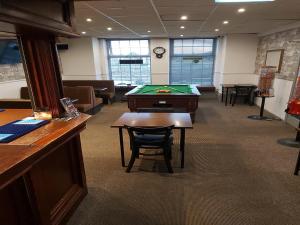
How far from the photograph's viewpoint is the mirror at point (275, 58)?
513 cm

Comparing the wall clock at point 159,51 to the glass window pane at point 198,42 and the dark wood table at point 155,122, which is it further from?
the dark wood table at point 155,122

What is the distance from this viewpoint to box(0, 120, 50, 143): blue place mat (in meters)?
1.52

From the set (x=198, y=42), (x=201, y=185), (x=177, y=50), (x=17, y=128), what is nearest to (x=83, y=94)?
(x=17, y=128)

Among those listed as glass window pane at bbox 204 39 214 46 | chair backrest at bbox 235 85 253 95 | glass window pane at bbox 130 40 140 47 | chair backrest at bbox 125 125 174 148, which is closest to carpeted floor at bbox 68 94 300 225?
chair backrest at bbox 125 125 174 148

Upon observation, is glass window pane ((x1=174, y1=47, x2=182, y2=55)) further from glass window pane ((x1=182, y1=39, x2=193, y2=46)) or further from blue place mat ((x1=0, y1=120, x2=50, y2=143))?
blue place mat ((x1=0, y1=120, x2=50, y2=143))

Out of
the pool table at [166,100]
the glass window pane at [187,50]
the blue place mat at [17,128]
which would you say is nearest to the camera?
the blue place mat at [17,128]

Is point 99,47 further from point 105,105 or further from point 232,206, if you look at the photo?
point 232,206

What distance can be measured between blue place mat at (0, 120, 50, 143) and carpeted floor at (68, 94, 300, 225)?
40.2 inches

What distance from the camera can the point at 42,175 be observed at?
5.17ft

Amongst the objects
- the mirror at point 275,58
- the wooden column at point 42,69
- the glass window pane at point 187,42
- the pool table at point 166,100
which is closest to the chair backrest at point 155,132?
the wooden column at point 42,69

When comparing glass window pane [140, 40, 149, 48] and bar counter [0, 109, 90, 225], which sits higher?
glass window pane [140, 40, 149, 48]

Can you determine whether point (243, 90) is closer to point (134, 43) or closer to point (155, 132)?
point (134, 43)

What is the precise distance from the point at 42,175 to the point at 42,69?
100 centimetres

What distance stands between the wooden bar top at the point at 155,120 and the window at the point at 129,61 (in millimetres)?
5605
